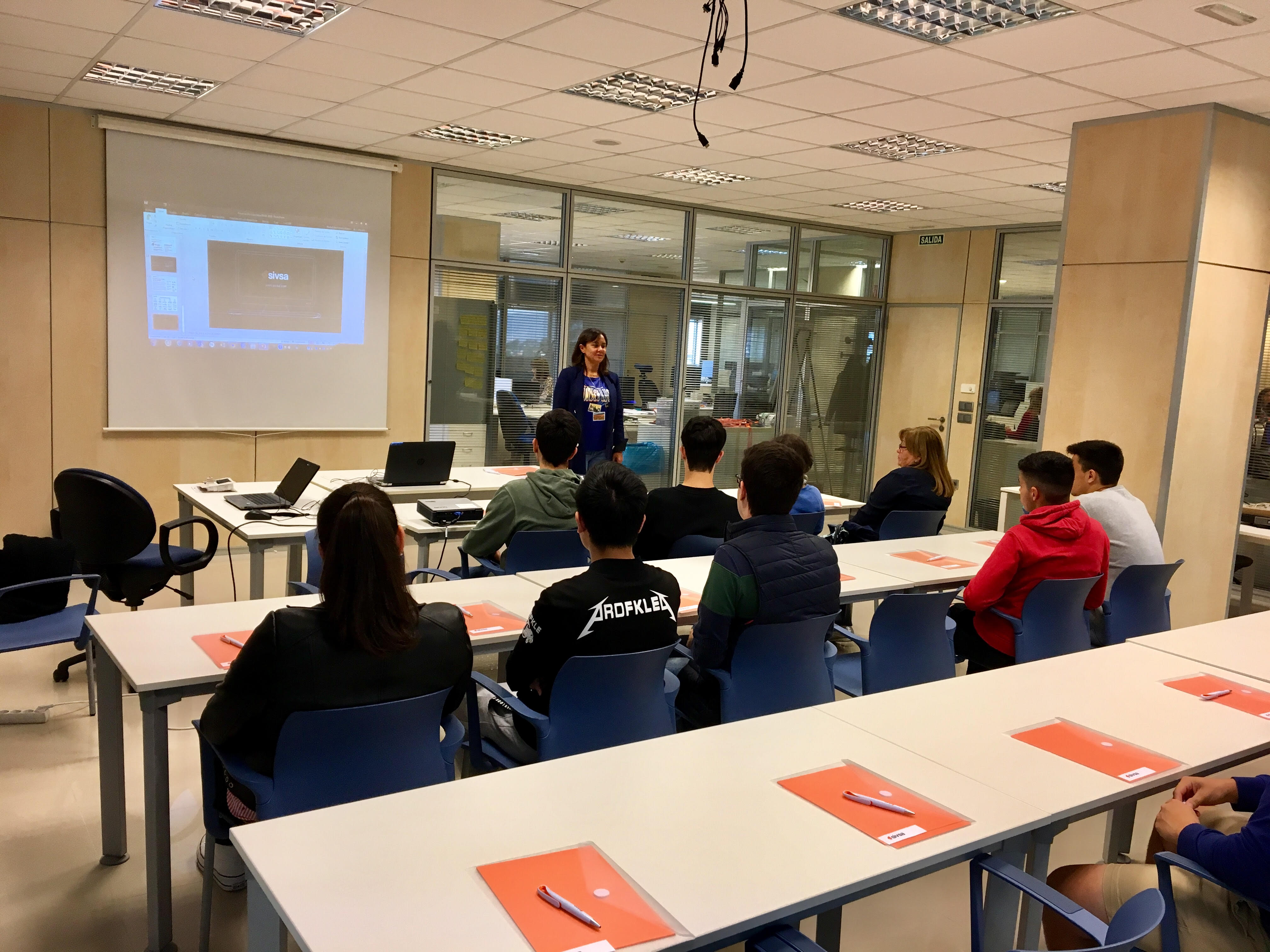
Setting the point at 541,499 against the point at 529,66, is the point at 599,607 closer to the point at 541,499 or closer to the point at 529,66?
the point at 541,499

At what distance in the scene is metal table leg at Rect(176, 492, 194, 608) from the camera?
4988 mm

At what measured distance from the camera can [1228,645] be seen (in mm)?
3197

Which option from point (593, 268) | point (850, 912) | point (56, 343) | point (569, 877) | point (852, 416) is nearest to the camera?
point (569, 877)

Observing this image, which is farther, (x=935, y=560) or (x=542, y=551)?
(x=935, y=560)

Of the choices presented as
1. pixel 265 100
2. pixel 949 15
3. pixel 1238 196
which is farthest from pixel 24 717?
pixel 1238 196

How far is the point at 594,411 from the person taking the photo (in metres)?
6.16

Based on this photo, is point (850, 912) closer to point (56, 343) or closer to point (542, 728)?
point (542, 728)

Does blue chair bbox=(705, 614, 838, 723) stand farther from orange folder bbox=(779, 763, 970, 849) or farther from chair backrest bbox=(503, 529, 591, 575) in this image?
chair backrest bbox=(503, 529, 591, 575)

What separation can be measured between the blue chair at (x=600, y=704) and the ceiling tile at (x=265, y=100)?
4.43 metres

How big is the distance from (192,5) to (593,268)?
473cm

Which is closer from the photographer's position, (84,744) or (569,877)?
(569,877)

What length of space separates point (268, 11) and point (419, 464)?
92.7 inches

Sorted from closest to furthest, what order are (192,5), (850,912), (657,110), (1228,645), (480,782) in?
(480,782), (850,912), (1228,645), (192,5), (657,110)

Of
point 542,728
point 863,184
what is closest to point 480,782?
point 542,728
